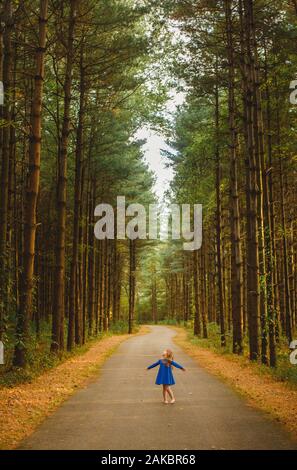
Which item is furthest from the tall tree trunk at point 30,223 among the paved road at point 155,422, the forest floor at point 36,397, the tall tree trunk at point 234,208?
the tall tree trunk at point 234,208

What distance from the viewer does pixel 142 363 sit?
19.5 meters

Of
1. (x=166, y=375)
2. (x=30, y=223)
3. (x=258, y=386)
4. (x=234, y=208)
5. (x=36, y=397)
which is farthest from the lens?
(x=234, y=208)

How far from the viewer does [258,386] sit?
12758mm

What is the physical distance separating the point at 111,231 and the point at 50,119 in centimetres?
1228

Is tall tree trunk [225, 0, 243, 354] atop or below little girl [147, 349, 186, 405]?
atop

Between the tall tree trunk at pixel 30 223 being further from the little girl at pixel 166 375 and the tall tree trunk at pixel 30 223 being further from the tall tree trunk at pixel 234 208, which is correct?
the tall tree trunk at pixel 234 208

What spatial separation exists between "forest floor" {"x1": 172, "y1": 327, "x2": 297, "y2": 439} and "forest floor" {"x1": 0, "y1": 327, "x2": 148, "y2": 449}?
A: 3971 mm

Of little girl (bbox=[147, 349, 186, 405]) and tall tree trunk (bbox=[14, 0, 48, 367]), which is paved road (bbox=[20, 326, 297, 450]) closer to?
little girl (bbox=[147, 349, 186, 405])

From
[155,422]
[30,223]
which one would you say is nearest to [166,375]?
[155,422]

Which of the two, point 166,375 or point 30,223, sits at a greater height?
point 30,223

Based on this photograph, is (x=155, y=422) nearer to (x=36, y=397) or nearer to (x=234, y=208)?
(x=36, y=397)

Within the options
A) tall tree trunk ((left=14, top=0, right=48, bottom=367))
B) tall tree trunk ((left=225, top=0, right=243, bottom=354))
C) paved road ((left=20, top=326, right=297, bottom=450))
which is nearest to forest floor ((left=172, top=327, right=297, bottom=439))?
paved road ((left=20, top=326, right=297, bottom=450))

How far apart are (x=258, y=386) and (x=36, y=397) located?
5.37m

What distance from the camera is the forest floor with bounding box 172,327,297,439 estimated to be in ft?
31.1
